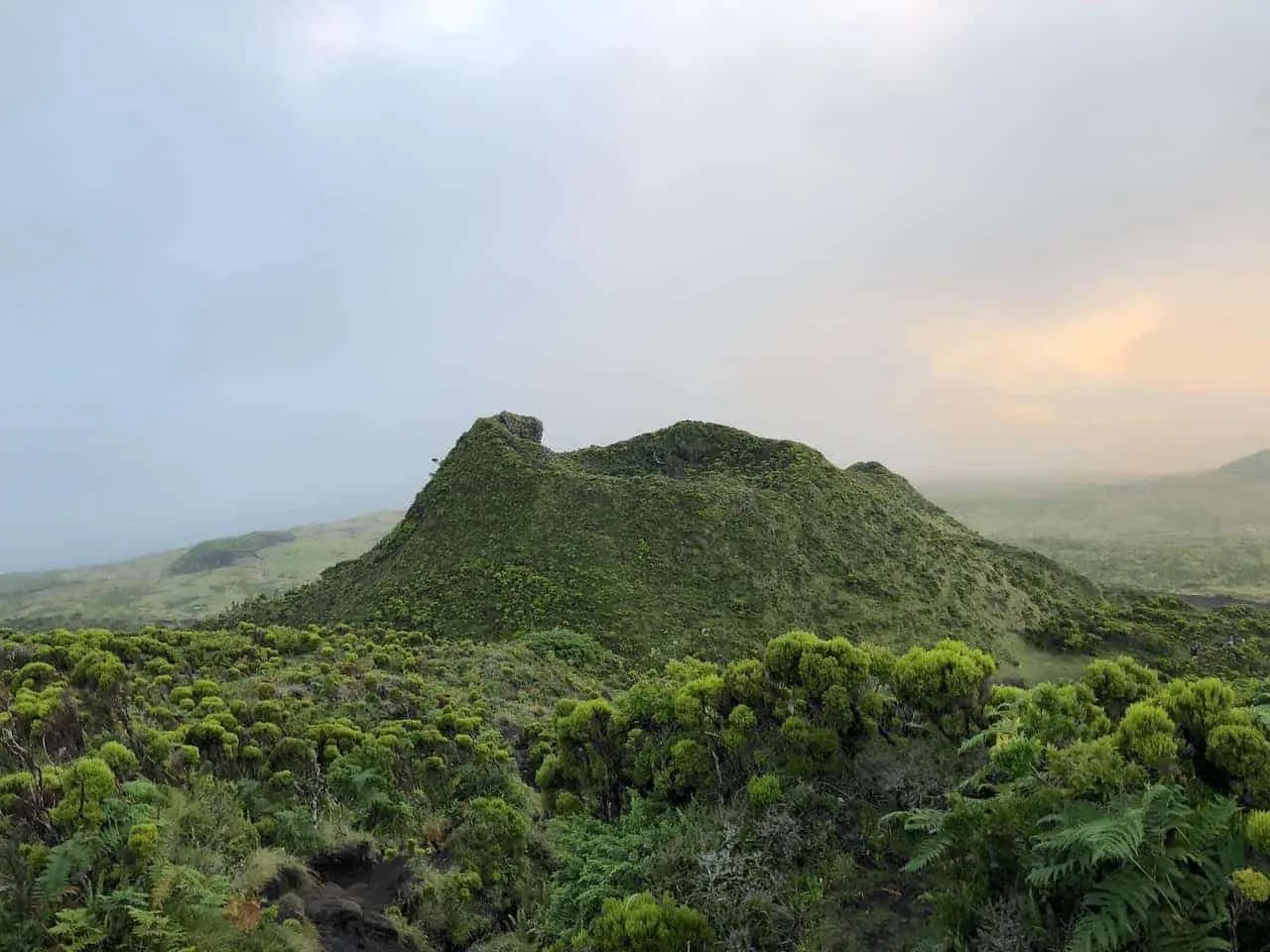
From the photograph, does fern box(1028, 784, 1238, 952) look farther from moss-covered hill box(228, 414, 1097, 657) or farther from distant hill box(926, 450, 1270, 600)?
distant hill box(926, 450, 1270, 600)

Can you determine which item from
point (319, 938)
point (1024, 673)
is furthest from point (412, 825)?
point (1024, 673)

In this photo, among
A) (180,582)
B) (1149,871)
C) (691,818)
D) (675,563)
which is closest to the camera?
(1149,871)

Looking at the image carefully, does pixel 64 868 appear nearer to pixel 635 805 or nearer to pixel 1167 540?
pixel 635 805

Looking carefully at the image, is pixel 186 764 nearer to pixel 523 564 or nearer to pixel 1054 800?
pixel 1054 800

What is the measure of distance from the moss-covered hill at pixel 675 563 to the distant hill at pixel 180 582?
5051 cm

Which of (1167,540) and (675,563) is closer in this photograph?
(675,563)

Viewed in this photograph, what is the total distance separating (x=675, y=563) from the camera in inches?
1700

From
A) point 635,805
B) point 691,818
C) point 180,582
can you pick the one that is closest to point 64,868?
point 635,805

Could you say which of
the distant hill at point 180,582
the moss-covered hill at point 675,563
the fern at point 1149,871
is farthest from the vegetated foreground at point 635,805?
the distant hill at point 180,582

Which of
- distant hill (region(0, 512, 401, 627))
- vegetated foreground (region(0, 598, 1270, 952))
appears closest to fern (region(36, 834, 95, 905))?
vegetated foreground (region(0, 598, 1270, 952))

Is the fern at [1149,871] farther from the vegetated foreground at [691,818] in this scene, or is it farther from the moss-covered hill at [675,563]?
the moss-covered hill at [675,563]

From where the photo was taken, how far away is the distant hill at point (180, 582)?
351 feet

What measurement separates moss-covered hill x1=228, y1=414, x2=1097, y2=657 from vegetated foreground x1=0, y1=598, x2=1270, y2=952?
22.9 m

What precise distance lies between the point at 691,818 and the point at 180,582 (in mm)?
153680
